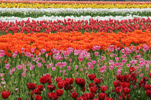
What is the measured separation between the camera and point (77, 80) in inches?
116

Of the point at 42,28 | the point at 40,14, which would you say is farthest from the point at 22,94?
the point at 40,14

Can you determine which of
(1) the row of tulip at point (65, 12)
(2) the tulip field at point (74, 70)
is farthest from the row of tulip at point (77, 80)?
(1) the row of tulip at point (65, 12)

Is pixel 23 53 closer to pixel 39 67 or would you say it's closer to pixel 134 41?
pixel 39 67

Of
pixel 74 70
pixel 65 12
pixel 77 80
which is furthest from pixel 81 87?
pixel 65 12

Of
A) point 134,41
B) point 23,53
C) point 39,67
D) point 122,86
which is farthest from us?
point 134,41

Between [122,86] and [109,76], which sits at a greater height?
[122,86]

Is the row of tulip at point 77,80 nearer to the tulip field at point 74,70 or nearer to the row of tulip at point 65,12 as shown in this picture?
the tulip field at point 74,70

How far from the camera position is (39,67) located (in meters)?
4.52

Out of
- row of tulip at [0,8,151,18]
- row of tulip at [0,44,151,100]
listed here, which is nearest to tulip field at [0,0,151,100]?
row of tulip at [0,44,151,100]

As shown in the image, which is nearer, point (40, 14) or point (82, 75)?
point (82, 75)

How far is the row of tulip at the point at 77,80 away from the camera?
112 inches

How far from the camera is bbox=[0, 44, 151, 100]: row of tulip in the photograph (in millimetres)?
2855

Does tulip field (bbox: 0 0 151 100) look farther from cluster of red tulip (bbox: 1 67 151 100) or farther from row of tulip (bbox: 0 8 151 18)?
row of tulip (bbox: 0 8 151 18)

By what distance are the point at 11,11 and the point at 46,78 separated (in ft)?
47.5
